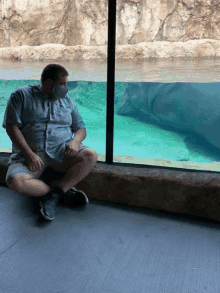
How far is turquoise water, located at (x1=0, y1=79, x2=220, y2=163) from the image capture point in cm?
295

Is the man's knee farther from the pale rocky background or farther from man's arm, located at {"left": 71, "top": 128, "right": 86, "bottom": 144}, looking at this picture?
the pale rocky background

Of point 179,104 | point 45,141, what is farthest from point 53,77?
point 179,104

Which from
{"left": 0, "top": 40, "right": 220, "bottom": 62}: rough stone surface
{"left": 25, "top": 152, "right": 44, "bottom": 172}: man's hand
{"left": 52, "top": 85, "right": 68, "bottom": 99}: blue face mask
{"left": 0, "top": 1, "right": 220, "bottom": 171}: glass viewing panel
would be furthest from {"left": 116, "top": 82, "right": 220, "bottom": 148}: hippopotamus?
{"left": 25, "top": 152, "right": 44, "bottom": 172}: man's hand

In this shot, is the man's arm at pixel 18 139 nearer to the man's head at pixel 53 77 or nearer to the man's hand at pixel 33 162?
the man's hand at pixel 33 162

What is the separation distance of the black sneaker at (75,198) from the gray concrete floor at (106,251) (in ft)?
0.21

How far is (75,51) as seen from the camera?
8.55 feet

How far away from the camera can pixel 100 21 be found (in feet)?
8.09

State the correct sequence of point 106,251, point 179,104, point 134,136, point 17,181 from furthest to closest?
1. point 134,136
2. point 179,104
3. point 17,181
4. point 106,251

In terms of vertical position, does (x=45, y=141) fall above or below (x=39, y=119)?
below

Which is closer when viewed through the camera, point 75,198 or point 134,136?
point 75,198

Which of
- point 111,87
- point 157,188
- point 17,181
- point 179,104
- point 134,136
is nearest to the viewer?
point 17,181

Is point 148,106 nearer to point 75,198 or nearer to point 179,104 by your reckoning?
point 179,104

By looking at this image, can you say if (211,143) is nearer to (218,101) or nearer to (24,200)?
(218,101)

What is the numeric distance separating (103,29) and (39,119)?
997 mm
